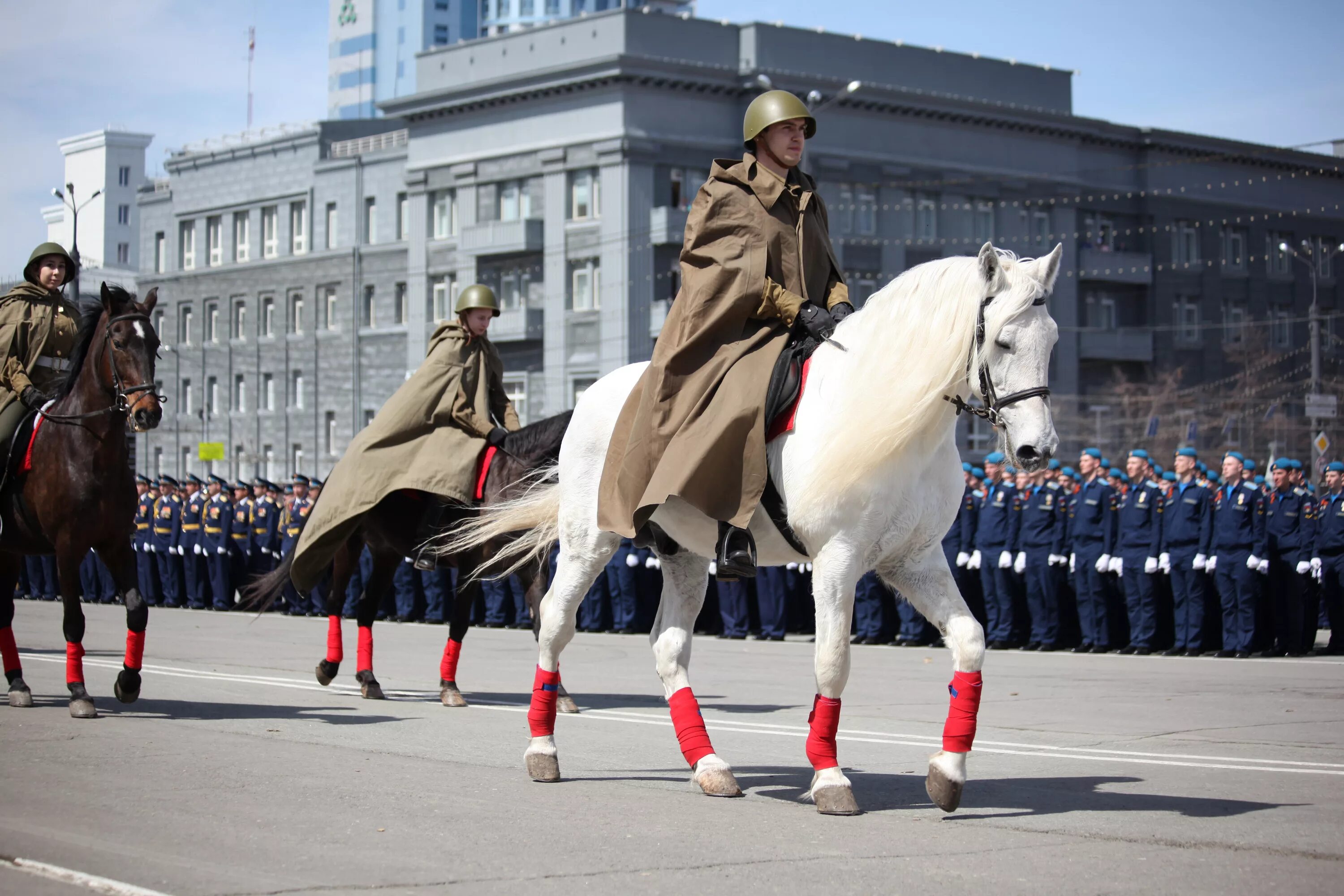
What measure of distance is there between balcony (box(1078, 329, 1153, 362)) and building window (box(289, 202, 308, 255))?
32478 millimetres

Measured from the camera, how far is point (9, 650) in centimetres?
1136

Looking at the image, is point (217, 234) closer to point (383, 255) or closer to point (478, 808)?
point (383, 255)

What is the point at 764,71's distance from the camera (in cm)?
5609

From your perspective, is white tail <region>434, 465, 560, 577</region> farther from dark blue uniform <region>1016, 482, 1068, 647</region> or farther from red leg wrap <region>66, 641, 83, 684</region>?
dark blue uniform <region>1016, 482, 1068, 647</region>

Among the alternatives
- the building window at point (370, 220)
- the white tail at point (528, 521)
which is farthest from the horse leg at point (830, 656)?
the building window at point (370, 220)

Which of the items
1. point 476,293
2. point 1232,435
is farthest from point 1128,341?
point 476,293

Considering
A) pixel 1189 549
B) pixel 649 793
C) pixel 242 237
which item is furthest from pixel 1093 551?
pixel 242 237

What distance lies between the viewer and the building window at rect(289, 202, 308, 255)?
69438mm

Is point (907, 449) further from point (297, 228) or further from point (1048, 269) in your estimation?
point (297, 228)

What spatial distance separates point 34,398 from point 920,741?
20.5 feet

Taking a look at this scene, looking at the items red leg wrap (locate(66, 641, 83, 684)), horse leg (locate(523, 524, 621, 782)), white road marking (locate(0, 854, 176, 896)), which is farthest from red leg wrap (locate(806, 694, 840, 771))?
red leg wrap (locate(66, 641, 83, 684))

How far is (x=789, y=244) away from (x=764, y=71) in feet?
164

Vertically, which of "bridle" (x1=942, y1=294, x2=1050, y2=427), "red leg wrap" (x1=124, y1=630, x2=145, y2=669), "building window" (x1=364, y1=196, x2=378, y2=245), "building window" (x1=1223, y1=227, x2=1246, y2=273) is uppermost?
"building window" (x1=364, y1=196, x2=378, y2=245)

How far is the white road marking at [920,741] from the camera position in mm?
8438
